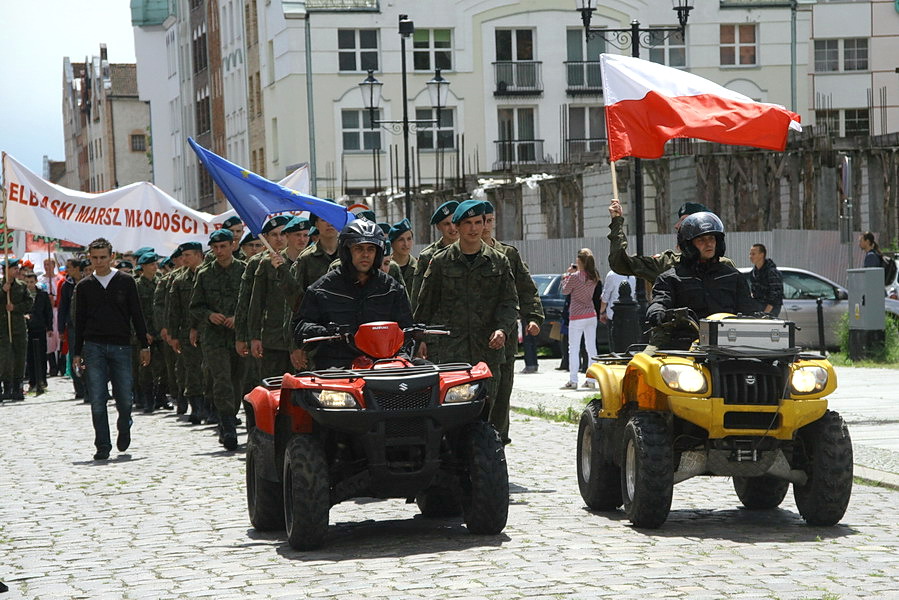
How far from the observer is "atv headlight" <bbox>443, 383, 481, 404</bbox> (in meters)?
8.83

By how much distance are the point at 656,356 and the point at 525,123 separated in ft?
184

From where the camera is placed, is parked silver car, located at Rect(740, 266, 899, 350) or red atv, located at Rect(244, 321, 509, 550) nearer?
red atv, located at Rect(244, 321, 509, 550)

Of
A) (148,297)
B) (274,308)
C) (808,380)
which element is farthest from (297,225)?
(148,297)

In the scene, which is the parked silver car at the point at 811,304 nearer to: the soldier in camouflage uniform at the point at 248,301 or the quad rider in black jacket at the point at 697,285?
the soldier in camouflage uniform at the point at 248,301

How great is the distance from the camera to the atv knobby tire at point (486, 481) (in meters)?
8.87

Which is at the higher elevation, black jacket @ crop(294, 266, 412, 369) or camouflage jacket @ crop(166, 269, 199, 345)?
black jacket @ crop(294, 266, 412, 369)

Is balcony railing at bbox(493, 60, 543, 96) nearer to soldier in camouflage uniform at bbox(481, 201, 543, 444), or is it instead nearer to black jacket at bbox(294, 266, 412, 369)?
soldier in camouflage uniform at bbox(481, 201, 543, 444)

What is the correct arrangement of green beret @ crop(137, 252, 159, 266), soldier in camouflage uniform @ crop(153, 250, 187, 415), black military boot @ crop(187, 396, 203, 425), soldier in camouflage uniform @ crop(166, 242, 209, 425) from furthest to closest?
1. green beret @ crop(137, 252, 159, 266)
2. soldier in camouflage uniform @ crop(153, 250, 187, 415)
3. black military boot @ crop(187, 396, 203, 425)
4. soldier in camouflage uniform @ crop(166, 242, 209, 425)

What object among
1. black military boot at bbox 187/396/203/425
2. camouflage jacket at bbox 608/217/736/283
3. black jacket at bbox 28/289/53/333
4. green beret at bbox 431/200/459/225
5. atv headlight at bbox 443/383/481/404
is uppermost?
green beret at bbox 431/200/459/225

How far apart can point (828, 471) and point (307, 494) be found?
8.97 ft

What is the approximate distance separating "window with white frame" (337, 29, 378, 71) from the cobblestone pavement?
51926mm

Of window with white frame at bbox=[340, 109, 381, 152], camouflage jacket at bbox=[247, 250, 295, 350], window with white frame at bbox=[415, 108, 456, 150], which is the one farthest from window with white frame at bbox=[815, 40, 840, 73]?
camouflage jacket at bbox=[247, 250, 295, 350]

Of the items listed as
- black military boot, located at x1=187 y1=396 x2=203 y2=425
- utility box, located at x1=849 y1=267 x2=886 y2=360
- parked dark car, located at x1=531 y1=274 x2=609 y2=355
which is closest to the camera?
black military boot, located at x1=187 y1=396 x2=203 y2=425

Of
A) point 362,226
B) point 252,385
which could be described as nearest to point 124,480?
point 252,385
